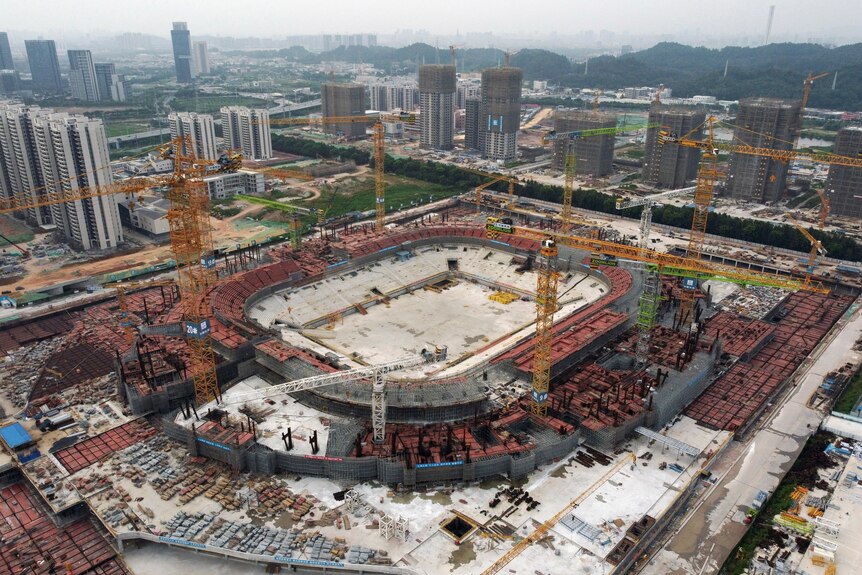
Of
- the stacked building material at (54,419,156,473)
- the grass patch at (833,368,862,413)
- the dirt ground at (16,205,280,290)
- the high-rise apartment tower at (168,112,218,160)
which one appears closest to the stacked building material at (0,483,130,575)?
the stacked building material at (54,419,156,473)

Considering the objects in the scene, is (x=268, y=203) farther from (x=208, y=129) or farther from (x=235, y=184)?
(x=208, y=129)

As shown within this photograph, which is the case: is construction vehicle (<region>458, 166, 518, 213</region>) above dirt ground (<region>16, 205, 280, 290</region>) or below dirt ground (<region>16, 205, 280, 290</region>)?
above

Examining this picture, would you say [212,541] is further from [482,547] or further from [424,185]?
[424,185]

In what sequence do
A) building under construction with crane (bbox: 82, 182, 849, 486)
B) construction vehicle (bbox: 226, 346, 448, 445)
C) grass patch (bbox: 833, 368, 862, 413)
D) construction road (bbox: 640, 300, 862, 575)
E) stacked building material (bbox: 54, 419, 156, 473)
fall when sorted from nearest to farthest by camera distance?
construction road (bbox: 640, 300, 862, 575) → construction vehicle (bbox: 226, 346, 448, 445) → building under construction with crane (bbox: 82, 182, 849, 486) → stacked building material (bbox: 54, 419, 156, 473) → grass patch (bbox: 833, 368, 862, 413)

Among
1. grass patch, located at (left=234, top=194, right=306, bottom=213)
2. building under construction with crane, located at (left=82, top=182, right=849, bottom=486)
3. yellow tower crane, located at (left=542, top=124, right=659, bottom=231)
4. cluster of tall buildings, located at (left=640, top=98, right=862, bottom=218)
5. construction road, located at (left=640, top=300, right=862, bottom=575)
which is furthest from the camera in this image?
grass patch, located at (left=234, top=194, right=306, bottom=213)

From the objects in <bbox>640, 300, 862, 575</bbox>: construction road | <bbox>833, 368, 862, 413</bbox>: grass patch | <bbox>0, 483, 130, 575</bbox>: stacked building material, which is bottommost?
<bbox>0, 483, 130, 575</bbox>: stacked building material

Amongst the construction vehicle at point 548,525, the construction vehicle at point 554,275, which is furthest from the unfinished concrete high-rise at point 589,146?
the construction vehicle at point 548,525

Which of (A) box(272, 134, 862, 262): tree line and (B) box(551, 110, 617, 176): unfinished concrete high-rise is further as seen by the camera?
(B) box(551, 110, 617, 176): unfinished concrete high-rise

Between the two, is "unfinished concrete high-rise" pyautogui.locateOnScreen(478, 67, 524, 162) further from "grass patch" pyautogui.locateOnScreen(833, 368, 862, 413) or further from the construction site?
"grass patch" pyautogui.locateOnScreen(833, 368, 862, 413)

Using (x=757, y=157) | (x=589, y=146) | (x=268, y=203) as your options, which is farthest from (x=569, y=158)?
(x=268, y=203)
